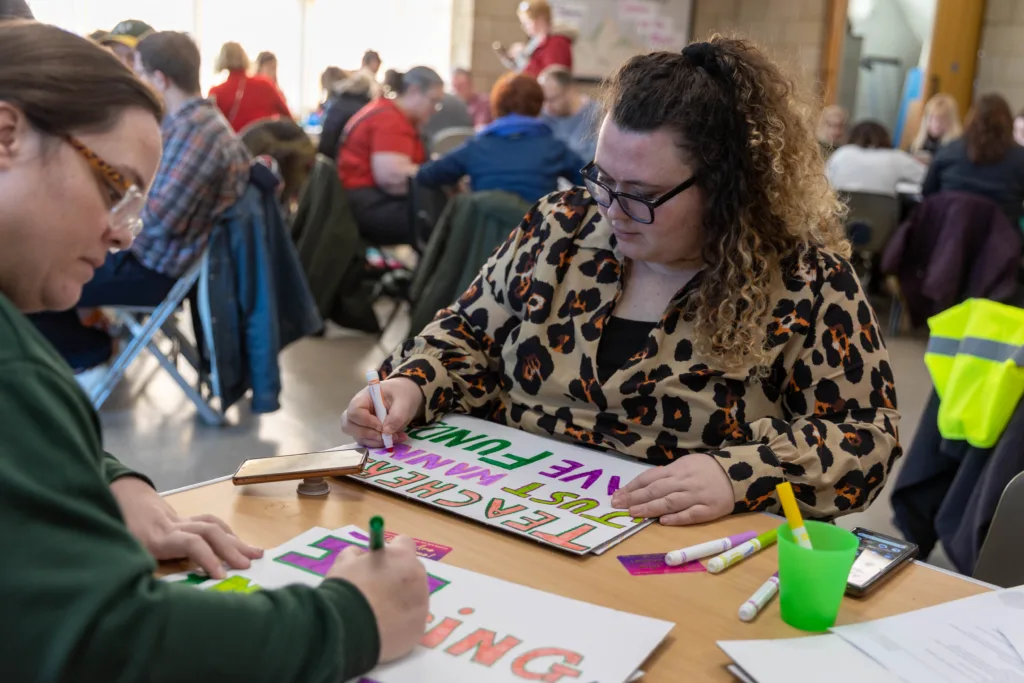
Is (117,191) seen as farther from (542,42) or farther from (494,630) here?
(542,42)

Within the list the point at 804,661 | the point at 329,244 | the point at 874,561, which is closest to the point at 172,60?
the point at 329,244

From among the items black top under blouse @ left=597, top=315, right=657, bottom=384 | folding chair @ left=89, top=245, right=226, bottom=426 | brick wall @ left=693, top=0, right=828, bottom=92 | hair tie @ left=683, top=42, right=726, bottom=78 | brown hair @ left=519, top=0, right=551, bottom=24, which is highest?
brick wall @ left=693, top=0, right=828, bottom=92

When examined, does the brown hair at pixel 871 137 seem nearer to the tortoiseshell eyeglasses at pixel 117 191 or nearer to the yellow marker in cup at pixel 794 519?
the yellow marker in cup at pixel 794 519

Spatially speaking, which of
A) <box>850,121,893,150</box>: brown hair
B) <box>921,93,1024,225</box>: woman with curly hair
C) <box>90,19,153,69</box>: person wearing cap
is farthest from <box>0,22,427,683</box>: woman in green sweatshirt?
<box>850,121,893,150</box>: brown hair

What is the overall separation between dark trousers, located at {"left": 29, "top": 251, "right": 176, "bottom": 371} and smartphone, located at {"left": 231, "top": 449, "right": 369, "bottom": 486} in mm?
1845

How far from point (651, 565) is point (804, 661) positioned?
21 cm

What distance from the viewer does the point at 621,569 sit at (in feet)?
3.28

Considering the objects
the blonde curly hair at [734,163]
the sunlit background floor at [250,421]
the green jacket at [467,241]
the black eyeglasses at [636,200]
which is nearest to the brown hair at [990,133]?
the sunlit background floor at [250,421]

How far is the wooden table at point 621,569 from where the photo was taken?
887 millimetres

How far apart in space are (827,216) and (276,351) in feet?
7.08

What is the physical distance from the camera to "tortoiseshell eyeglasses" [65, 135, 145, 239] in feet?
2.40

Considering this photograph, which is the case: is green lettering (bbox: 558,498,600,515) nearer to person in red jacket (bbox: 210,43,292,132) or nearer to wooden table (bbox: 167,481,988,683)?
wooden table (bbox: 167,481,988,683)

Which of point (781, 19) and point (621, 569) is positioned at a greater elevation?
point (781, 19)

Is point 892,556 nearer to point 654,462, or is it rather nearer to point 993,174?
point 654,462
